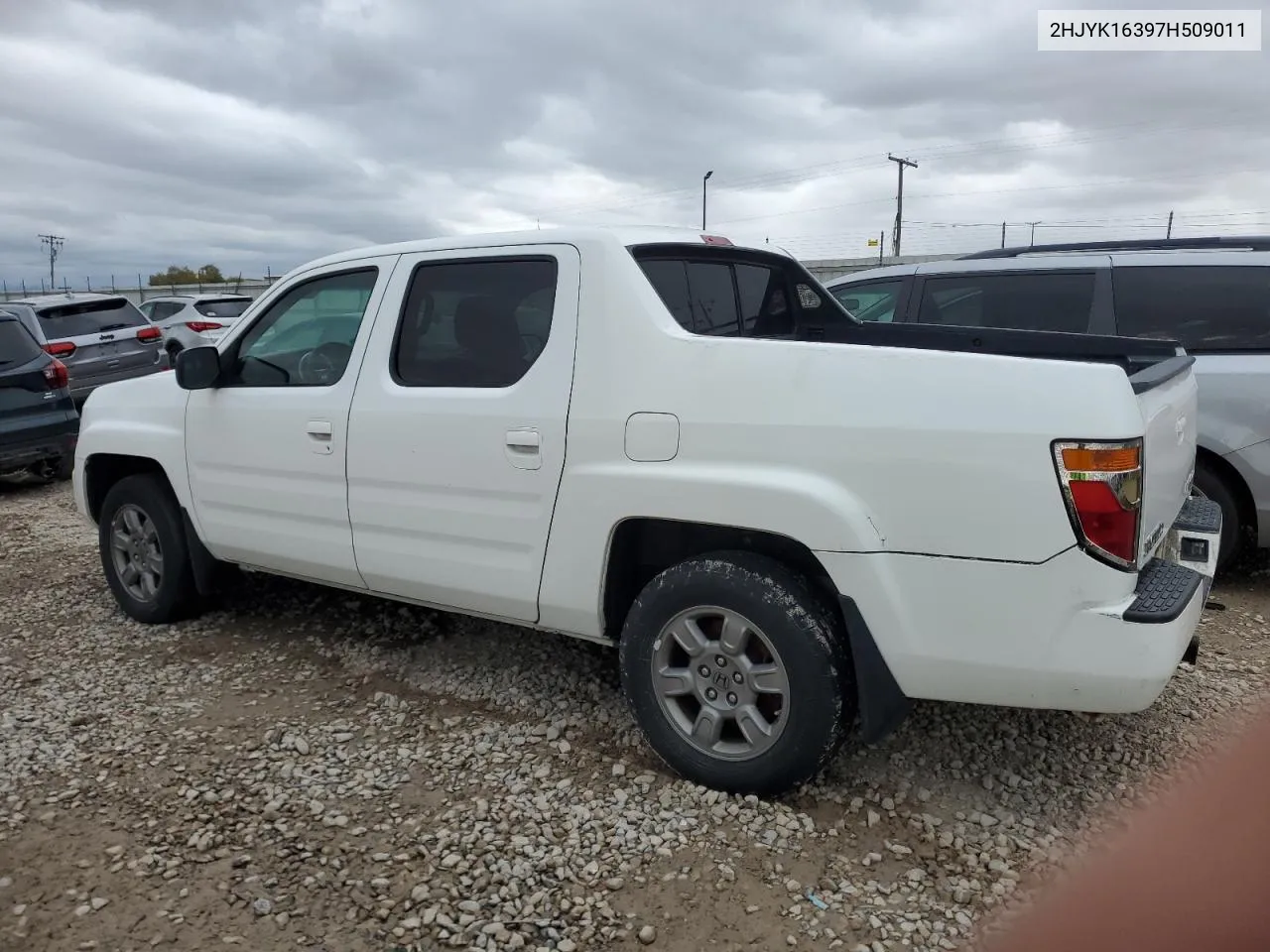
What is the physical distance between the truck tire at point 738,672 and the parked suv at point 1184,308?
2.52 metres

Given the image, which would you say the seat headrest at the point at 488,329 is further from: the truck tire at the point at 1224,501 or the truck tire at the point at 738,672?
the truck tire at the point at 1224,501

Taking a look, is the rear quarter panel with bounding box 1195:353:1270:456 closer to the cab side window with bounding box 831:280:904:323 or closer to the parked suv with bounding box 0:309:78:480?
the cab side window with bounding box 831:280:904:323

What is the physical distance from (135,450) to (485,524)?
227 cm

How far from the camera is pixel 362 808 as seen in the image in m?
3.00

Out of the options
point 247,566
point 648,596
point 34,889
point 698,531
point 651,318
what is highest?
point 651,318

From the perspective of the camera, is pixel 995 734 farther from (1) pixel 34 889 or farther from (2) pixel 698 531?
(1) pixel 34 889

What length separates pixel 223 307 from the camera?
16.1m

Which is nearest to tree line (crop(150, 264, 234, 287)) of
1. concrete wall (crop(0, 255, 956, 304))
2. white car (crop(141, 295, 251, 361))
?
concrete wall (crop(0, 255, 956, 304))

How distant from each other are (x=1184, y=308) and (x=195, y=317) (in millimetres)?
14466

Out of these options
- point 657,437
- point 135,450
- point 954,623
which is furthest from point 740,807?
point 135,450

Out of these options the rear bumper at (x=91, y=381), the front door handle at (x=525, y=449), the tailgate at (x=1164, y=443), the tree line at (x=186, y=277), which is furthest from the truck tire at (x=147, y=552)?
the tree line at (x=186, y=277)

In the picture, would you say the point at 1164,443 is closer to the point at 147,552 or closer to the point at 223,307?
the point at 147,552

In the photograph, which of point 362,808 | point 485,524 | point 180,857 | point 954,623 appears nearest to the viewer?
point 954,623

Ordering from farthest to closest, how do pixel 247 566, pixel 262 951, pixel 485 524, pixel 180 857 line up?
pixel 247 566 → pixel 485 524 → pixel 180 857 → pixel 262 951
